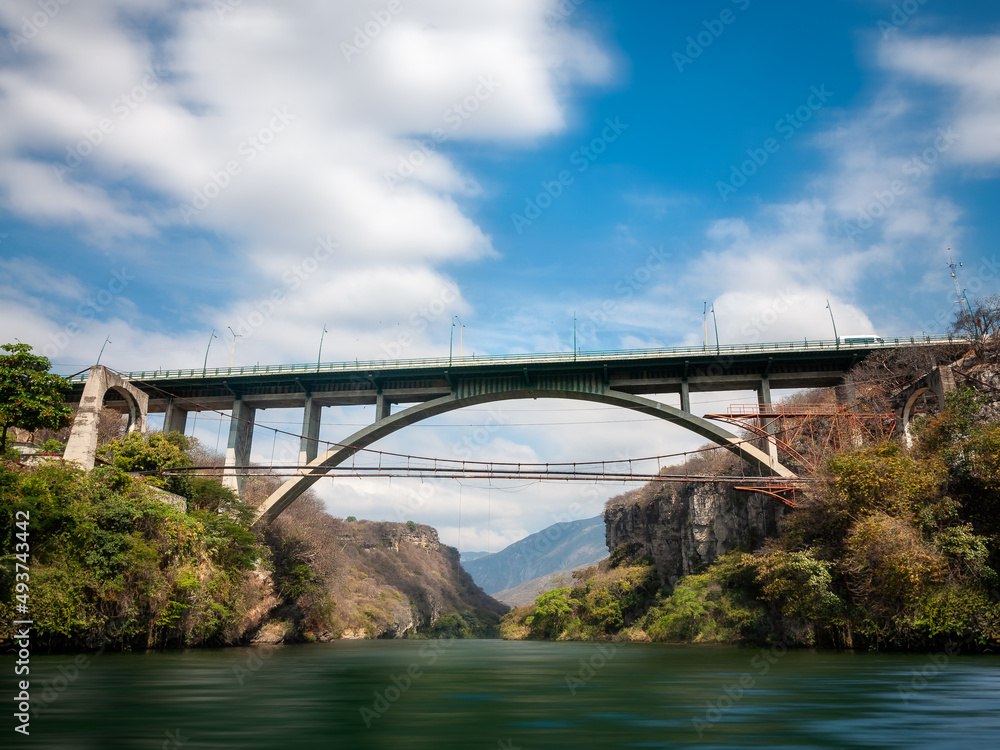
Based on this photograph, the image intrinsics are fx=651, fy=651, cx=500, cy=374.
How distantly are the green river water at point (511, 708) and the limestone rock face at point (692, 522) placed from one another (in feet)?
64.9

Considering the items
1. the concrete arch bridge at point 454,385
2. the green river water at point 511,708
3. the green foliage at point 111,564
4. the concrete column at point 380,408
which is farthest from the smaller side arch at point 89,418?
the green river water at point 511,708

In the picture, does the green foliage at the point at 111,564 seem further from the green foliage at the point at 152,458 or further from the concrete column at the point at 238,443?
the concrete column at the point at 238,443

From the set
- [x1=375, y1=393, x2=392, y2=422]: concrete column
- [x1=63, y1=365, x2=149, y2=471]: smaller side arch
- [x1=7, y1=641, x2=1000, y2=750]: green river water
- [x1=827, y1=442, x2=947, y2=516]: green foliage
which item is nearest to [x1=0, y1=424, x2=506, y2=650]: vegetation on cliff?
[x1=63, y1=365, x2=149, y2=471]: smaller side arch

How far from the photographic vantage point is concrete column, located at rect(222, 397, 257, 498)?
35747 mm

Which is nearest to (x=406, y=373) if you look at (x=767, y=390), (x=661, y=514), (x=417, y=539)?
(x=767, y=390)

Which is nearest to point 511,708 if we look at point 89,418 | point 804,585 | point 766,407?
point 804,585

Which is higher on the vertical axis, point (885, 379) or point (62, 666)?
point (885, 379)

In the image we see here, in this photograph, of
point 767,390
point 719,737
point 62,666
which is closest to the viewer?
point 719,737

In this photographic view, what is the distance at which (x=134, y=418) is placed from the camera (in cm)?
3403

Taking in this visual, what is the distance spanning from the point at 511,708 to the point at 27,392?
2060 centimetres

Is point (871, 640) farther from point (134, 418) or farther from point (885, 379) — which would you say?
point (134, 418)

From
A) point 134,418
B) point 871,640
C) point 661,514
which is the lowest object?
point 871,640

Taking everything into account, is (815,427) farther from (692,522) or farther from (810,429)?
(692,522)

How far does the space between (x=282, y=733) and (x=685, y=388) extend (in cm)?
2902
